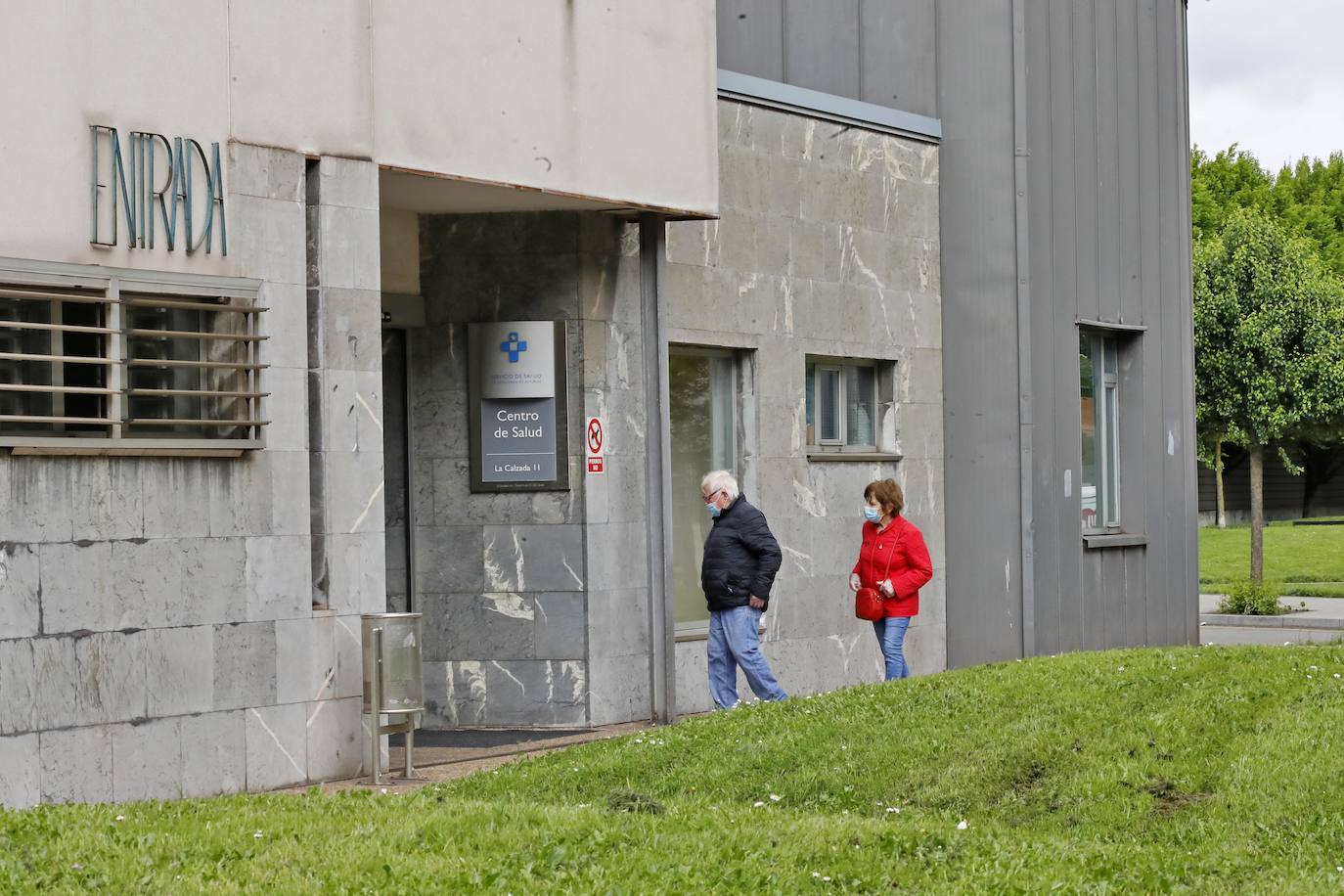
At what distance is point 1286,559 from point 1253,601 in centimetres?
1308

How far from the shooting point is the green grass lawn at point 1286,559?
31.2 metres

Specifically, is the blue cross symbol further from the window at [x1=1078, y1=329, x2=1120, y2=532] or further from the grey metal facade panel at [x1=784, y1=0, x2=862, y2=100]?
the window at [x1=1078, y1=329, x2=1120, y2=532]

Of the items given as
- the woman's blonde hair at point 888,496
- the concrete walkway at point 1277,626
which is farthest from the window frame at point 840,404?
the concrete walkway at point 1277,626

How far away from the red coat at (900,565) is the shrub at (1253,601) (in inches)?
516

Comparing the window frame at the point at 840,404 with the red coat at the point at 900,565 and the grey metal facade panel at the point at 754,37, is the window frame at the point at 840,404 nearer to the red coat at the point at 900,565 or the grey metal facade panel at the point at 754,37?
the red coat at the point at 900,565

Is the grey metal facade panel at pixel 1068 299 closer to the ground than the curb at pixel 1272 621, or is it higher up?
higher up

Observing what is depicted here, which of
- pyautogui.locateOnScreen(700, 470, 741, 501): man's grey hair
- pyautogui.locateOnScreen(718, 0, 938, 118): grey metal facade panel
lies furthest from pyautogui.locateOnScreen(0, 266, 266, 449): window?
pyautogui.locateOnScreen(718, 0, 938, 118): grey metal facade panel

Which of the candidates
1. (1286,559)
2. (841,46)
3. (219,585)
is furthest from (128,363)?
(1286,559)

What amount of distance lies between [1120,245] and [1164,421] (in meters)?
2.14

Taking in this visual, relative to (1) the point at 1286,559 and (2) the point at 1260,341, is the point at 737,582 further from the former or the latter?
(1) the point at 1286,559

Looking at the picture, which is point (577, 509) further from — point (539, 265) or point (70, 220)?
point (70, 220)

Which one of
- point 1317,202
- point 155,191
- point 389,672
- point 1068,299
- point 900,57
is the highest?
point 1317,202

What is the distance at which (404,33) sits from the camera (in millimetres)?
11188

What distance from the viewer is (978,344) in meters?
17.6
